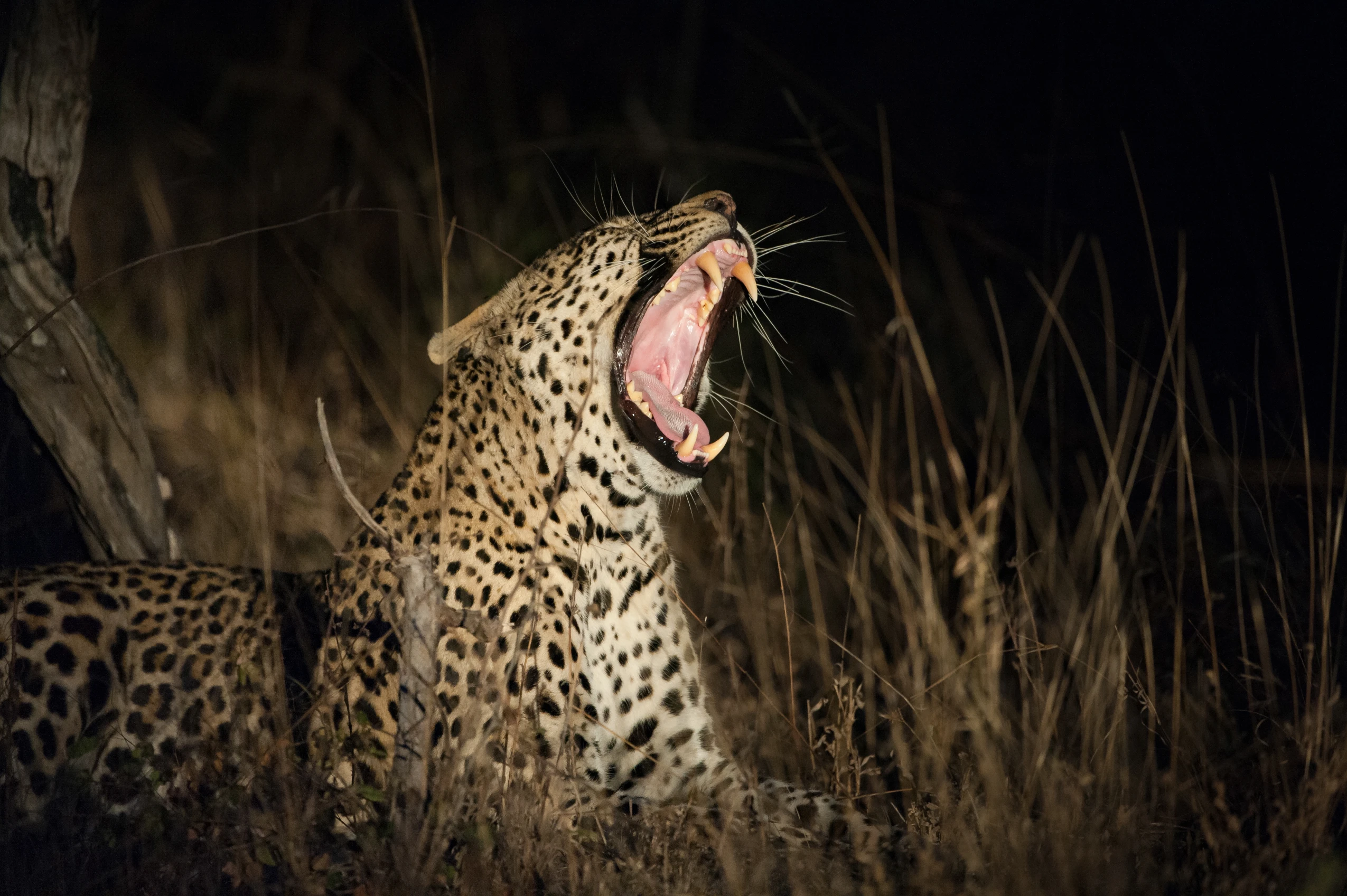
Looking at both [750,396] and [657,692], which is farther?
[750,396]

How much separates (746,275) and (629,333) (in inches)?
15.8

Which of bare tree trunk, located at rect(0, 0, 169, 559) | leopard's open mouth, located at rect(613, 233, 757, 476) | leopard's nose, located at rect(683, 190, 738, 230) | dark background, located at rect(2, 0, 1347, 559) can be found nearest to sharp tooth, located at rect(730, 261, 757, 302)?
leopard's open mouth, located at rect(613, 233, 757, 476)

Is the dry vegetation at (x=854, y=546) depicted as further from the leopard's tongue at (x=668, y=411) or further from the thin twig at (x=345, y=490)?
the thin twig at (x=345, y=490)

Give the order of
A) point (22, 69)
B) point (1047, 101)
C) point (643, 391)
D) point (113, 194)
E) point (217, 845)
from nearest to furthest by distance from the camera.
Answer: point (217, 845) → point (643, 391) → point (22, 69) → point (1047, 101) → point (113, 194)

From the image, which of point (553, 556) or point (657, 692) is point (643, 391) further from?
point (657, 692)

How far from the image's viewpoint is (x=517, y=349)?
13.4 ft

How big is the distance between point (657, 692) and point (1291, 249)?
4.32m

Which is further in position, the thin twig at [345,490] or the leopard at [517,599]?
the leopard at [517,599]

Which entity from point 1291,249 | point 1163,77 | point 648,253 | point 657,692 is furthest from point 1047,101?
point 657,692

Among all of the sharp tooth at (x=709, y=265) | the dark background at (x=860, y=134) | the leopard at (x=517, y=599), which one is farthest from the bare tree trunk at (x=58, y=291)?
the sharp tooth at (x=709, y=265)

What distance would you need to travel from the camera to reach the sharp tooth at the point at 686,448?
3982mm

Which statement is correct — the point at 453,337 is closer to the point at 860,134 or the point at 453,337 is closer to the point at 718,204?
the point at 718,204

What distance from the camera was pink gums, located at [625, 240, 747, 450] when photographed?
4.31 m

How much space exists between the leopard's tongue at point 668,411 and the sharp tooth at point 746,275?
39cm
